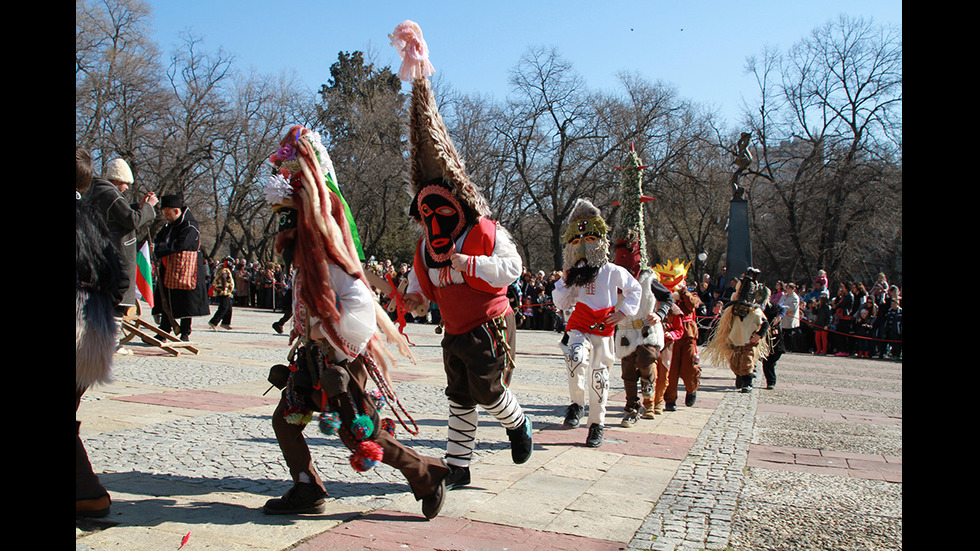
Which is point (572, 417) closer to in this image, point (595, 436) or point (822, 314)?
point (595, 436)

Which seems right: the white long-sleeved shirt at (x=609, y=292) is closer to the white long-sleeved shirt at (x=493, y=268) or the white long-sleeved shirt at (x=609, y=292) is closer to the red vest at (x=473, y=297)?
the white long-sleeved shirt at (x=493, y=268)

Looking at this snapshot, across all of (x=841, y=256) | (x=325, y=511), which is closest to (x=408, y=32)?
(x=325, y=511)

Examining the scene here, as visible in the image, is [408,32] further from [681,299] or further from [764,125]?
[764,125]

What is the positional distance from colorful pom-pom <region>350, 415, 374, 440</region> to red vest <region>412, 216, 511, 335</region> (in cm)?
93

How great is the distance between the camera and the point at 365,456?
352 centimetres

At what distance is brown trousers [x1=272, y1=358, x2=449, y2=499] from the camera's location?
3.60 metres

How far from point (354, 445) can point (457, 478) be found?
0.99m

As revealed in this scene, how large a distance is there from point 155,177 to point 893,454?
114ft

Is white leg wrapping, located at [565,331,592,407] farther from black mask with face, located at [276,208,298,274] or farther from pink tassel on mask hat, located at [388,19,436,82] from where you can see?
black mask with face, located at [276,208,298,274]

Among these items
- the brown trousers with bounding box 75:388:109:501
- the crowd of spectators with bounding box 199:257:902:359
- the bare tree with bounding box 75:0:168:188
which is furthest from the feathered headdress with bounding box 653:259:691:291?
the bare tree with bounding box 75:0:168:188

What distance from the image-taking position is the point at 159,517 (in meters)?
3.48

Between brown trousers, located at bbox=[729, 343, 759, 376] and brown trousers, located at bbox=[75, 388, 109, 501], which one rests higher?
brown trousers, located at bbox=[729, 343, 759, 376]

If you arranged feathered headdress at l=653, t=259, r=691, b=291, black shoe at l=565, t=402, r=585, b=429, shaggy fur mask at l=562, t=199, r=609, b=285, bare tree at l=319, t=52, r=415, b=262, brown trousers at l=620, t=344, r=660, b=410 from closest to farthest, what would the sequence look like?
shaggy fur mask at l=562, t=199, r=609, b=285 → black shoe at l=565, t=402, r=585, b=429 → brown trousers at l=620, t=344, r=660, b=410 → feathered headdress at l=653, t=259, r=691, b=291 → bare tree at l=319, t=52, r=415, b=262

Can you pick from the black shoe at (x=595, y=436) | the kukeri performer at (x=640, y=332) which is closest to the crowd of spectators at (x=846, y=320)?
the kukeri performer at (x=640, y=332)
